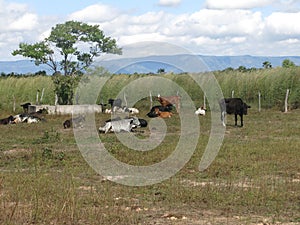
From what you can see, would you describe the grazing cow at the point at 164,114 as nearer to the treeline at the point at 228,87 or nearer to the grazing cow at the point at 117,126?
the grazing cow at the point at 117,126

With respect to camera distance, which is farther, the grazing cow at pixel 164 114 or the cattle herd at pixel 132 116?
the grazing cow at pixel 164 114

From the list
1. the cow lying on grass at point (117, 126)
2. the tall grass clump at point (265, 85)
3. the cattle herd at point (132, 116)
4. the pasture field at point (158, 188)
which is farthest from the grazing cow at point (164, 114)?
the tall grass clump at point (265, 85)

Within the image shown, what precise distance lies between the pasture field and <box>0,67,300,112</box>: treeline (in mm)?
19187

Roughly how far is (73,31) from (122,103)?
280 inches

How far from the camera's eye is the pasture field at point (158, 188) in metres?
8.55

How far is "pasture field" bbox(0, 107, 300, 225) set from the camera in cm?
855

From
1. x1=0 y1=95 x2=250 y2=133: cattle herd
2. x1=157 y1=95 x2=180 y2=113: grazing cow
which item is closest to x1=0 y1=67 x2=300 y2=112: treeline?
x1=157 y1=95 x2=180 y2=113: grazing cow

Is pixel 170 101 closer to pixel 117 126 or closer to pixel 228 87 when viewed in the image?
pixel 228 87

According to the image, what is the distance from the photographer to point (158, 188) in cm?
1151

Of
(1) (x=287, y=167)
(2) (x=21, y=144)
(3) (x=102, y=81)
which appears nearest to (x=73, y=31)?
(3) (x=102, y=81)

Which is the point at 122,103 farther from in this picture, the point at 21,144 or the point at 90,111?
the point at 21,144

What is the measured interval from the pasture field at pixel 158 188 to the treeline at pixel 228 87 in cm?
1919

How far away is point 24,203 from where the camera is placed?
9.34 meters

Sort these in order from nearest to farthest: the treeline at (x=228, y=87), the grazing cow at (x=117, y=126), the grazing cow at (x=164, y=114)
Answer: the grazing cow at (x=117, y=126)
the grazing cow at (x=164, y=114)
the treeline at (x=228, y=87)
